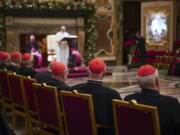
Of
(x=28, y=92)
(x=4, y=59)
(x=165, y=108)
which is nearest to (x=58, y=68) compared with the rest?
(x=28, y=92)

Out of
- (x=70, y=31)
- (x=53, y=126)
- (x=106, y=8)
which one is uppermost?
(x=106, y=8)

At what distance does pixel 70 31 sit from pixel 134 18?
4379 millimetres

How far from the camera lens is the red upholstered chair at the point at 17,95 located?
4.59 meters

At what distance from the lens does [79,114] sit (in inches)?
121

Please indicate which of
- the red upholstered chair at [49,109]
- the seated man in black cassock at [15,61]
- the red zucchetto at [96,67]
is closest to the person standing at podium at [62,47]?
the seated man in black cassock at [15,61]

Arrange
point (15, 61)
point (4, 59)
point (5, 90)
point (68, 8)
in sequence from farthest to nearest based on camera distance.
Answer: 1. point (68, 8)
2. point (4, 59)
3. point (15, 61)
4. point (5, 90)

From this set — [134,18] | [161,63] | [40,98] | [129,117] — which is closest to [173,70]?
[161,63]

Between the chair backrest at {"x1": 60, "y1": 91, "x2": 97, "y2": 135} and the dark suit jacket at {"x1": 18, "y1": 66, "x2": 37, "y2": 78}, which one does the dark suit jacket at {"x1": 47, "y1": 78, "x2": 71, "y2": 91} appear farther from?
the dark suit jacket at {"x1": 18, "y1": 66, "x2": 37, "y2": 78}

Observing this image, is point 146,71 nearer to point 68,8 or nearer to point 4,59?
point 4,59

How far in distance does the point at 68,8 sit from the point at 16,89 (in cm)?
883

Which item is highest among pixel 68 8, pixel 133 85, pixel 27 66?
pixel 68 8

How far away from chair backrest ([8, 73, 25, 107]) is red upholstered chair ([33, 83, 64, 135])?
863 millimetres

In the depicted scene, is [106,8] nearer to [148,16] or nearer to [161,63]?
[148,16]

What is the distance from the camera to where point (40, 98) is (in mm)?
3717
